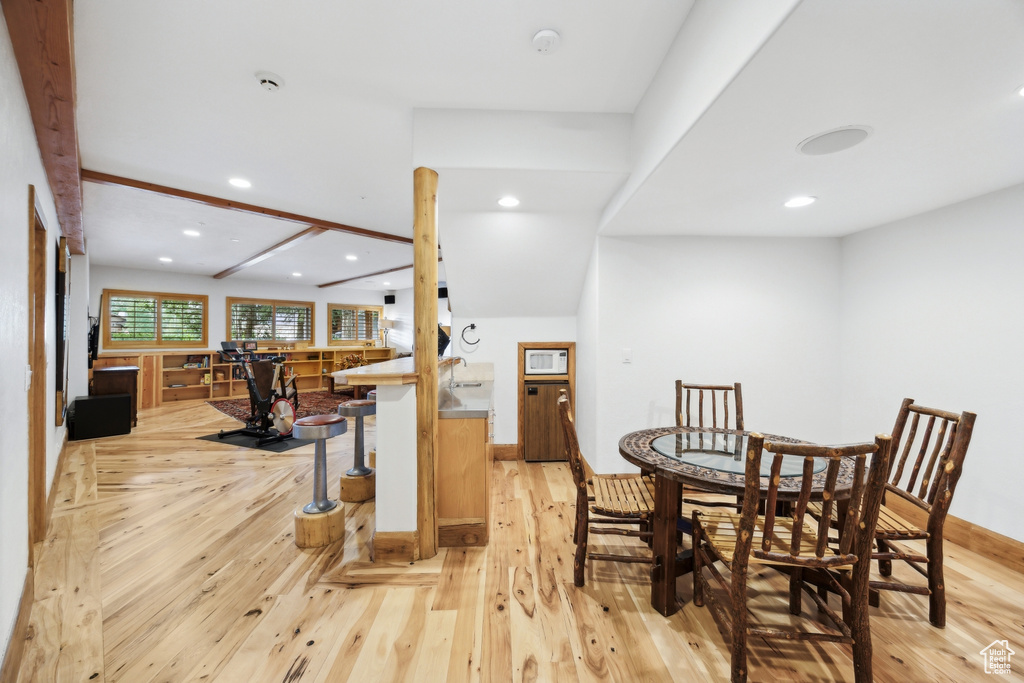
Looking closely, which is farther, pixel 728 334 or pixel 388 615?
pixel 728 334

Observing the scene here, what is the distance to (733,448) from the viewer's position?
6.84 feet

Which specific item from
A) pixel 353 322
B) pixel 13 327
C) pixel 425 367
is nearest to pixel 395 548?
pixel 425 367

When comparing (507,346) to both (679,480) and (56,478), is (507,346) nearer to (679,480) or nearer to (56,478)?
(679,480)

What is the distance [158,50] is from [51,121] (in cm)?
67

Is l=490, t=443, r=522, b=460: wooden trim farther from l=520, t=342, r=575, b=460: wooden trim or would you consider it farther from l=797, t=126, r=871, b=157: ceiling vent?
l=797, t=126, r=871, b=157: ceiling vent

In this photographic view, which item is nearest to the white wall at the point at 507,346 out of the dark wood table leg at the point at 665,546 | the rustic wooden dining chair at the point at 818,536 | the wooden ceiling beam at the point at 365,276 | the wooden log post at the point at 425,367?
the wooden log post at the point at 425,367

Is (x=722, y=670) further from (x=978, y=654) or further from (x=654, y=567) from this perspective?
(x=978, y=654)

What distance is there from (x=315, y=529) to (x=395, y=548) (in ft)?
1.76

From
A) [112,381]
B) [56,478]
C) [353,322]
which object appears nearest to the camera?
[56,478]

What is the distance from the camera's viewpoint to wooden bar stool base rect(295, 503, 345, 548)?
2383mm

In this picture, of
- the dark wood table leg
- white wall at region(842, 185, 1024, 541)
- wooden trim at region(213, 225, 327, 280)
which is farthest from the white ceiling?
the dark wood table leg

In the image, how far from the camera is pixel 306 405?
697 cm

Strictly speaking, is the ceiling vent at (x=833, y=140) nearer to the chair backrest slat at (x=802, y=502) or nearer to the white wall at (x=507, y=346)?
the chair backrest slat at (x=802, y=502)

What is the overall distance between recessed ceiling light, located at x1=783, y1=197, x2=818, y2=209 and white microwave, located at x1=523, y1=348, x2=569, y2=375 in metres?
2.24
